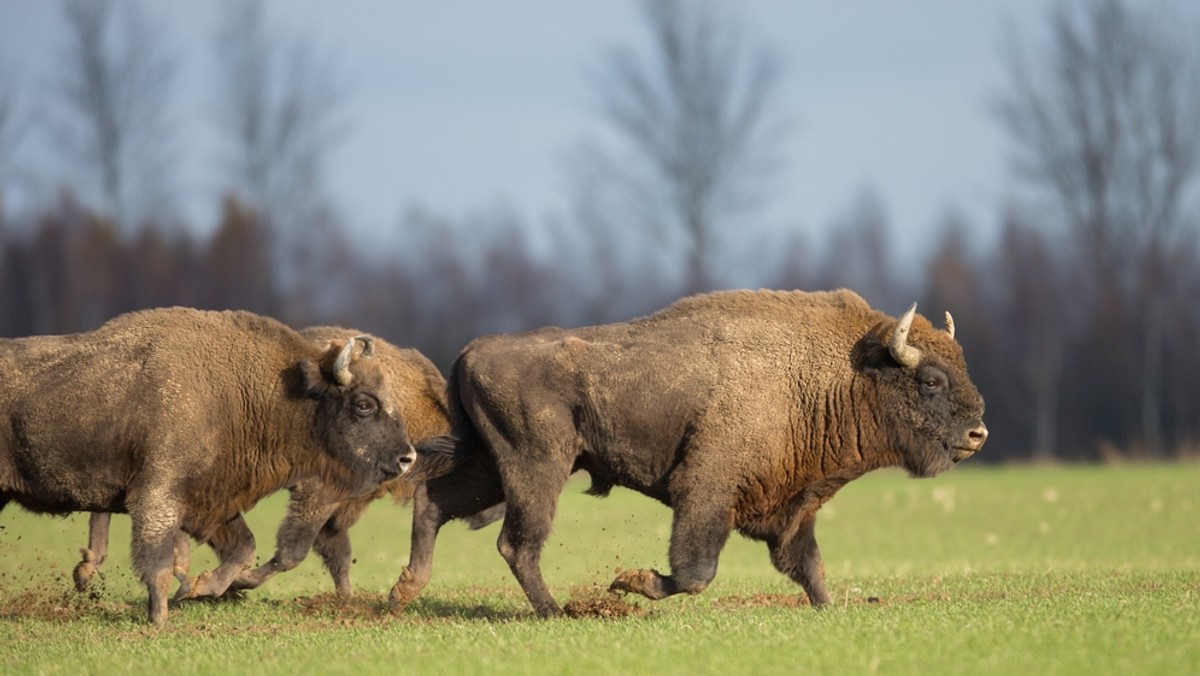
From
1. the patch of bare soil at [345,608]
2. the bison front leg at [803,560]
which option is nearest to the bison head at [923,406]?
the bison front leg at [803,560]

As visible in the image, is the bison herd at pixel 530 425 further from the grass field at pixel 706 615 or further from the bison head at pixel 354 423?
the grass field at pixel 706 615

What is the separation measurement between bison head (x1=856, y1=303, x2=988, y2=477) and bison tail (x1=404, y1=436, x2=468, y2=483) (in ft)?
11.0

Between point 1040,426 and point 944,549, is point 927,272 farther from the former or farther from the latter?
point 944,549

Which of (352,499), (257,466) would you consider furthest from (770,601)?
(257,466)

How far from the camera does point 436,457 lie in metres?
12.5

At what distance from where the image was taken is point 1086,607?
10109 millimetres

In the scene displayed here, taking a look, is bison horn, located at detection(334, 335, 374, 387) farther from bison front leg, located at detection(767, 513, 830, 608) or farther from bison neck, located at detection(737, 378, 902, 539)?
bison front leg, located at detection(767, 513, 830, 608)

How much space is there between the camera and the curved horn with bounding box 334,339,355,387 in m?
12.7

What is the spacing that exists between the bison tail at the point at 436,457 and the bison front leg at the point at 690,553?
2.01m

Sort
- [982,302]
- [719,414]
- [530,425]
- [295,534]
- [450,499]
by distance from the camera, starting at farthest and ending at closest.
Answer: [982,302] < [295,534] < [450,499] < [530,425] < [719,414]

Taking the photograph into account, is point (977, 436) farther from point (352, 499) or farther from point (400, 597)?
point (352, 499)

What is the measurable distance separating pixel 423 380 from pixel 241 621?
3.40m

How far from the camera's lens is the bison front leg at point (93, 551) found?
14.5m

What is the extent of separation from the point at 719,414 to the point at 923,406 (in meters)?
1.72
